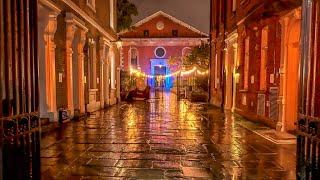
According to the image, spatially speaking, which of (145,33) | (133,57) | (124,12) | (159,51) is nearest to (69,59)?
(124,12)

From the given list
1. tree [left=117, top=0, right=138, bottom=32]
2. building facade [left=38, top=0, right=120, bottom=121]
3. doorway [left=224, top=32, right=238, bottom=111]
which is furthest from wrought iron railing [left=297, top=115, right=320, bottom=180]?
tree [left=117, top=0, right=138, bottom=32]

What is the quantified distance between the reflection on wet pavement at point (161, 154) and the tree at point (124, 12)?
17083 mm

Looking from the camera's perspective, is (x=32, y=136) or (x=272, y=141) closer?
(x=32, y=136)

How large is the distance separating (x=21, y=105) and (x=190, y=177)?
8.99ft

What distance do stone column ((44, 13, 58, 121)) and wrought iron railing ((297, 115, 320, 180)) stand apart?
26.1ft

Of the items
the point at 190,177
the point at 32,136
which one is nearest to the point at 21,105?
the point at 32,136

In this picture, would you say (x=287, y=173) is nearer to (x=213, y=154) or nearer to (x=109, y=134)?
(x=213, y=154)

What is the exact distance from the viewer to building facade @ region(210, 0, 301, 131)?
9.54 meters

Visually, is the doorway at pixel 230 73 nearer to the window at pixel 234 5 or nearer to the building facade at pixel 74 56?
the window at pixel 234 5

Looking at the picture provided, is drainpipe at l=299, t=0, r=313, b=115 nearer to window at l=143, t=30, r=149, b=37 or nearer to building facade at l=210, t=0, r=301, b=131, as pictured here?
building facade at l=210, t=0, r=301, b=131

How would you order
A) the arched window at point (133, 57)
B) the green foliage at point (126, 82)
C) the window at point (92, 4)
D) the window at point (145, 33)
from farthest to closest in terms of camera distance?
the window at point (145, 33) < the arched window at point (133, 57) < the green foliage at point (126, 82) < the window at point (92, 4)

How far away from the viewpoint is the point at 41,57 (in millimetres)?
10125

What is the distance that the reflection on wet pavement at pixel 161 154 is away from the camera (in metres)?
5.35

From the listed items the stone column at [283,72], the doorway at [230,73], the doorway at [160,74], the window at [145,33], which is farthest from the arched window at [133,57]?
the stone column at [283,72]
